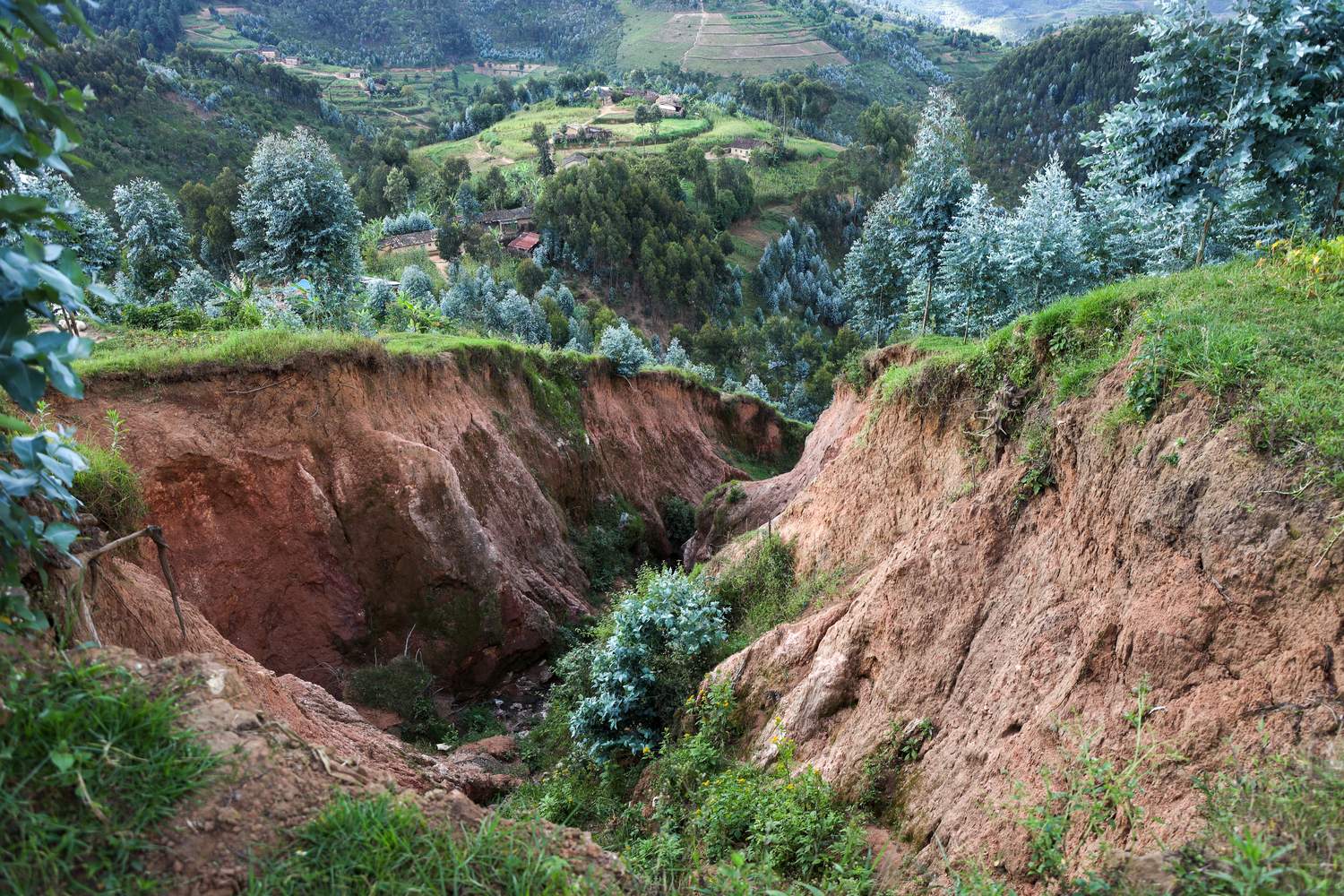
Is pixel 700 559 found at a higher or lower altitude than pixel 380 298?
lower

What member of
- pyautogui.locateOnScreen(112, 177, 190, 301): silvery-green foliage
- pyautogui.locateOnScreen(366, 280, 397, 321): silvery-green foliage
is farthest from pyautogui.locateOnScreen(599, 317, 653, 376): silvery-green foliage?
pyautogui.locateOnScreen(112, 177, 190, 301): silvery-green foliage

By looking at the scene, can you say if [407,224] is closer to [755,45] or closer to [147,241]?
[147,241]

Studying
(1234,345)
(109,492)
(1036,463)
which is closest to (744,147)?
(1036,463)

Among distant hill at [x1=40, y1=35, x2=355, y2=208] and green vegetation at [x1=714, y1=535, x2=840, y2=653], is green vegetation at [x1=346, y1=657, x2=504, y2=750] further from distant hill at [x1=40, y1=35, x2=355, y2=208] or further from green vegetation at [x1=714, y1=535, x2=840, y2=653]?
distant hill at [x1=40, y1=35, x2=355, y2=208]

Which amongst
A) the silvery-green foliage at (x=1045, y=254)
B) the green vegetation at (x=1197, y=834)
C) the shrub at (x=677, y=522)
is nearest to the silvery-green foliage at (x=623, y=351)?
the shrub at (x=677, y=522)

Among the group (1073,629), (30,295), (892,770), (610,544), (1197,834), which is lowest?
(610,544)

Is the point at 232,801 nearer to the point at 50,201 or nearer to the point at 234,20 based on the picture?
the point at 50,201

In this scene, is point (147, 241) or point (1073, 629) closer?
point (1073, 629)
